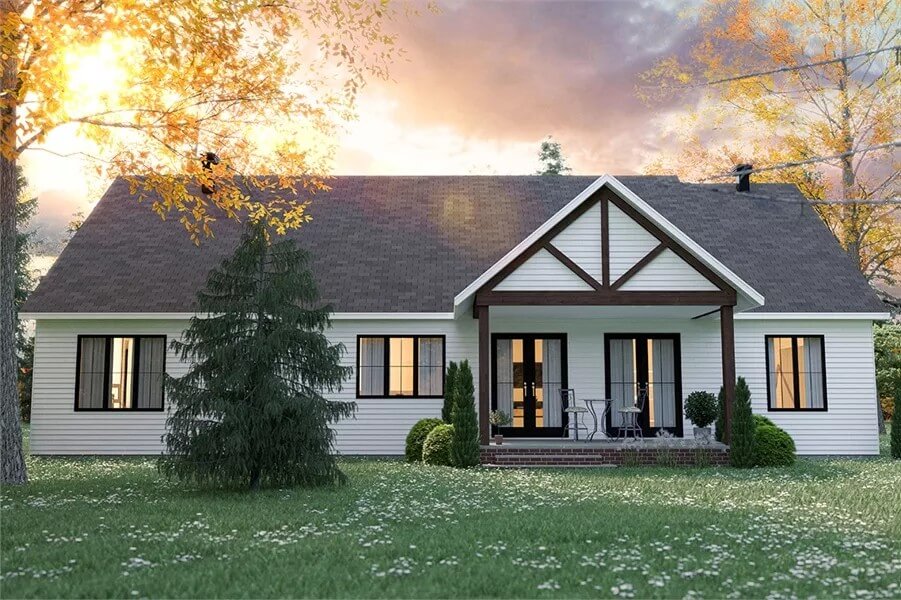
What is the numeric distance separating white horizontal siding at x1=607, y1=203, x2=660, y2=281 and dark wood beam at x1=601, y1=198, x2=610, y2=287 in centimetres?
5

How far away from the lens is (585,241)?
15.7 m

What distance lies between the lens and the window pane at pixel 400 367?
18328 mm

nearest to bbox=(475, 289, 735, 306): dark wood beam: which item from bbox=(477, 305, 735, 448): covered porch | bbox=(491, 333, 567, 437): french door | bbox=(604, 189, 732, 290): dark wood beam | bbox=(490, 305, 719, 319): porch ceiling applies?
bbox=(604, 189, 732, 290): dark wood beam

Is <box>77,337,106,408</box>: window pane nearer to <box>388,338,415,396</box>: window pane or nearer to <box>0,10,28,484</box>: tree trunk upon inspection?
<box>0,10,28,484</box>: tree trunk

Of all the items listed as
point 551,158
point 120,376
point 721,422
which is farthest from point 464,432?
point 551,158

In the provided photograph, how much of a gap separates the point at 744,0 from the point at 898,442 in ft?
56.5

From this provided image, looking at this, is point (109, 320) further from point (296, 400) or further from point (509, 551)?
point (509, 551)

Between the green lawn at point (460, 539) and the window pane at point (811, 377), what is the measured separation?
18.7 ft

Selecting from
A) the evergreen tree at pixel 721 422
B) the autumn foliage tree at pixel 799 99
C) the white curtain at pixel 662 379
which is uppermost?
the autumn foliage tree at pixel 799 99

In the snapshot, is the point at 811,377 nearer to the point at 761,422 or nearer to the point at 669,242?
the point at 761,422

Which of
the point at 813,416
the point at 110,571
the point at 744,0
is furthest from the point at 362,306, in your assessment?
the point at 744,0

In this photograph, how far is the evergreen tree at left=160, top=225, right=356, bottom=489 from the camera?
37.9 ft

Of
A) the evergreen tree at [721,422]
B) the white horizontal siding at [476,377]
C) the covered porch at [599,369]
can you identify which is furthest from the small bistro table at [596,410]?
the evergreen tree at [721,422]

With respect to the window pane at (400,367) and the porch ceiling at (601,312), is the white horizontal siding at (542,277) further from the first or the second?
the window pane at (400,367)
